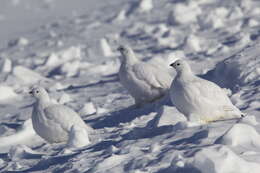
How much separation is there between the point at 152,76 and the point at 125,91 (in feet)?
7.15

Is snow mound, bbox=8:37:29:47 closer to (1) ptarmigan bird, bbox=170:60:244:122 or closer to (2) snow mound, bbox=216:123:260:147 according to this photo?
(1) ptarmigan bird, bbox=170:60:244:122

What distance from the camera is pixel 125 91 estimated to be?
35.3 ft

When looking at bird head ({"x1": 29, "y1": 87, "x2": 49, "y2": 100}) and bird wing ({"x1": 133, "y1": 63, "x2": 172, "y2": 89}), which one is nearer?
bird head ({"x1": 29, "y1": 87, "x2": 49, "y2": 100})

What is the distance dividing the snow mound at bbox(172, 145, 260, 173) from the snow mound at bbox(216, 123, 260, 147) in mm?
283

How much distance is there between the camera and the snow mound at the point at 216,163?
485 cm

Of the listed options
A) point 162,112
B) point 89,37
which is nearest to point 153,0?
point 89,37

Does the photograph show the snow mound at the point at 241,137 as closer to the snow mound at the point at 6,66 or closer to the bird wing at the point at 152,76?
the bird wing at the point at 152,76

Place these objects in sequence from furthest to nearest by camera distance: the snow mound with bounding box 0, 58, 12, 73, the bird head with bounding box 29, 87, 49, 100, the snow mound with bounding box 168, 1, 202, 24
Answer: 1. the snow mound with bounding box 168, 1, 202, 24
2. the snow mound with bounding box 0, 58, 12, 73
3. the bird head with bounding box 29, 87, 49, 100

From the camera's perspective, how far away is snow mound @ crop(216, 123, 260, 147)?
5.41 meters

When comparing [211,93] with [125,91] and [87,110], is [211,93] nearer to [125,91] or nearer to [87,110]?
[87,110]

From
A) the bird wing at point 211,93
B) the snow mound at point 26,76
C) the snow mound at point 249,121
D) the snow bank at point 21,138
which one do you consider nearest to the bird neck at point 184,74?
the bird wing at point 211,93

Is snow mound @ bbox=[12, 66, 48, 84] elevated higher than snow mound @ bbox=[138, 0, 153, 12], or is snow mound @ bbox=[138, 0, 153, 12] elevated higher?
snow mound @ bbox=[138, 0, 153, 12]

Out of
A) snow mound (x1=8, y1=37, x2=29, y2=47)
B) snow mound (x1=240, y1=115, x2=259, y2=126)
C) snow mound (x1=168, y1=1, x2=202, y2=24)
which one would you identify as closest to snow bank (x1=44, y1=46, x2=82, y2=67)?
snow mound (x1=168, y1=1, x2=202, y2=24)

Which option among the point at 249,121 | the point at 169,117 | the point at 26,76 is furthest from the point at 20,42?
the point at 249,121
